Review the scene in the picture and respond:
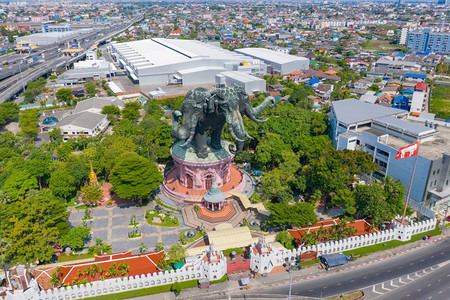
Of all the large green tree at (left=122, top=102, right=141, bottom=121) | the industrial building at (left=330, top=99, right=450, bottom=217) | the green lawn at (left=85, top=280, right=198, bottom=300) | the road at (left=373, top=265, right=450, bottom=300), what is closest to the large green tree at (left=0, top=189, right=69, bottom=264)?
the green lawn at (left=85, top=280, right=198, bottom=300)

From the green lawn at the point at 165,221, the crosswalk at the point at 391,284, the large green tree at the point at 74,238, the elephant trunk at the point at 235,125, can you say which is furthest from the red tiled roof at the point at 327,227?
the large green tree at the point at 74,238

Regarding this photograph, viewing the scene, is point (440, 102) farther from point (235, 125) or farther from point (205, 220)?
point (205, 220)

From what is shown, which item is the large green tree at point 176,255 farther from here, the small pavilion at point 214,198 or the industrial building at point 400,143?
the industrial building at point 400,143

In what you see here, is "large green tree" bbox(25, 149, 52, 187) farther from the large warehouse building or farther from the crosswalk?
the large warehouse building

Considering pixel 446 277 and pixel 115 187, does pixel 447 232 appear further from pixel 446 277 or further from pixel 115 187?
pixel 115 187

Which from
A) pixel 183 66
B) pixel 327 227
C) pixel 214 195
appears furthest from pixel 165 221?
→ pixel 183 66

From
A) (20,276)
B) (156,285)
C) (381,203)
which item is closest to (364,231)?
(381,203)
